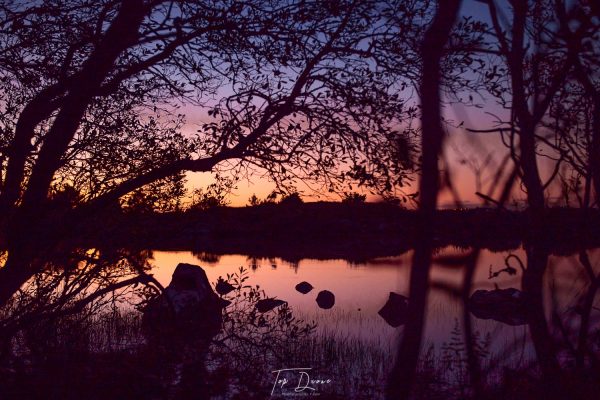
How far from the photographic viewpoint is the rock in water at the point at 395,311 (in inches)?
916

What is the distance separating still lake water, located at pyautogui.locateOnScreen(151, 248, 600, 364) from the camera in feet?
21.1

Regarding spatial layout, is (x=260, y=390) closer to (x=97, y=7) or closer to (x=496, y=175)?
(x=97, y=7)

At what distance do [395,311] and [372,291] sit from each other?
9480 millimetres

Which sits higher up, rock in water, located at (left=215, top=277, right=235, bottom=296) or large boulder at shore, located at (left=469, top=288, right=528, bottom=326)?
rock in water, located at (left=215, top=277, right=235, bottom=296)

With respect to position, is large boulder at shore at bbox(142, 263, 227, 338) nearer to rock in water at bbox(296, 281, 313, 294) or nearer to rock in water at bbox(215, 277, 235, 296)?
rock in water at bbox(215, 277, 235, 296)

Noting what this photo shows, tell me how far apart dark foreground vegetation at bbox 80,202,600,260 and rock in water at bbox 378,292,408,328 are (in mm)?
2689

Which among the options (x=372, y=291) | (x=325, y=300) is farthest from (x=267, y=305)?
(x=372, y=291)

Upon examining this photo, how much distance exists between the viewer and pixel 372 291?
33.5 meters

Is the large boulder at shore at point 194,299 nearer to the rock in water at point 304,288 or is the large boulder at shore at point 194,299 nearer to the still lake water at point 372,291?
the still lake water at point 372,291

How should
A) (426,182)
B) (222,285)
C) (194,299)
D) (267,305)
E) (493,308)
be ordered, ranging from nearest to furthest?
(426,182) → (222,285) → (194,299) → (267,305) → (493,308)

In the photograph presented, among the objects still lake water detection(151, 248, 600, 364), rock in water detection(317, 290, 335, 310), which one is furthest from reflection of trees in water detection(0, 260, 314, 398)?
rock in water detection(317, 290, 335, 310)

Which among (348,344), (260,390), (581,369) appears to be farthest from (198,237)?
(581,369)

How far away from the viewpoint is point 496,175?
389 cm

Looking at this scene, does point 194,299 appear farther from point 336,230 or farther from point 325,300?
point 336,230
